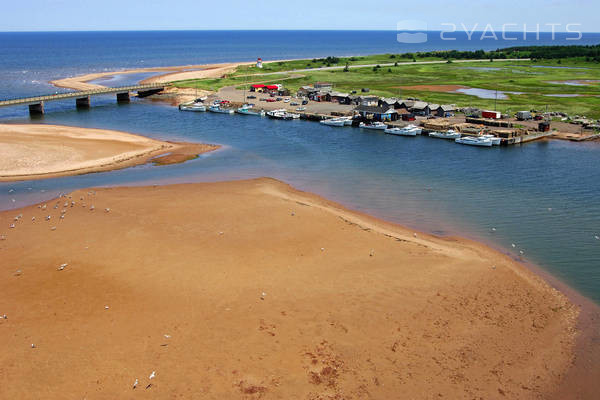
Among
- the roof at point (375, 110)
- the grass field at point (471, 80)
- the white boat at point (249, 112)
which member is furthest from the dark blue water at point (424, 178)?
the grass field at point (471, 80)

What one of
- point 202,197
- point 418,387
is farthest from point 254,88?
point 418,387

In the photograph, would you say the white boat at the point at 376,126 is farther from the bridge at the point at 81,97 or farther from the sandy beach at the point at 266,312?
the bridge at the point at 81,97

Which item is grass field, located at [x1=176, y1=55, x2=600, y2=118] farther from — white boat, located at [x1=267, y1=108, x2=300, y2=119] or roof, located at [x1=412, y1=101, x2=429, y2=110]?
white boat, located at [x1=267, y1=108, x2=300, y2=119]

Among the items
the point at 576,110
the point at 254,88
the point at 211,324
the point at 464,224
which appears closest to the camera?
the point at 211,324

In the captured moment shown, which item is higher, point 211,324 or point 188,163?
point 188,163

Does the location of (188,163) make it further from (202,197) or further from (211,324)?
(211,324)

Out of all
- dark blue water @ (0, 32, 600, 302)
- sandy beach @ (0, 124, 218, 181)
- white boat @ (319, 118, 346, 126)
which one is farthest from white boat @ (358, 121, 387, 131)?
sandy beach @ (0, 124, 218, 181)
